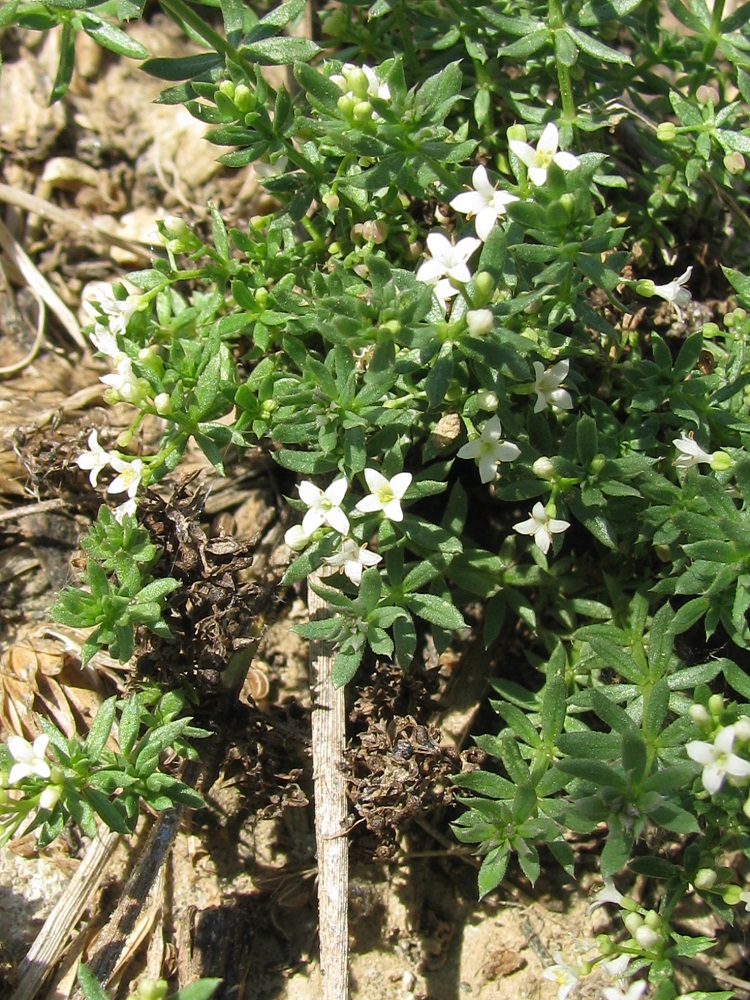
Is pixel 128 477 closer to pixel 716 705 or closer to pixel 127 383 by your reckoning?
pixel 127 383

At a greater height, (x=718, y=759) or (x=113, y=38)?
(x=113, y=38)

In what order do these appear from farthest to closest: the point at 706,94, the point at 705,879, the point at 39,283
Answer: the point at 39,283, the point at 706,94, the point at 705,879

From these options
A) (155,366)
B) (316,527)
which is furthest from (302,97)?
(316,527)

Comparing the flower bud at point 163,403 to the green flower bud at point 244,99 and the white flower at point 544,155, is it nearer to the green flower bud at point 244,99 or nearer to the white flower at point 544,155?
the green flower bud at point 244,99

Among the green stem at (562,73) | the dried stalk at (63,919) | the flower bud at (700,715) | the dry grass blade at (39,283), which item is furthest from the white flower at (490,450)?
the dry grass blade at (39,283)

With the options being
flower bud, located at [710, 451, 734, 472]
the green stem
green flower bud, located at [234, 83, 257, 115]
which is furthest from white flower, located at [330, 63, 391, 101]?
flower bud, located at [710, 451, 734, 472]

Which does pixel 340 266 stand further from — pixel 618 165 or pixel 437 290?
pixel 618 165

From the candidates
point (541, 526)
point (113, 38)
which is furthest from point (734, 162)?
point (113, 38)
